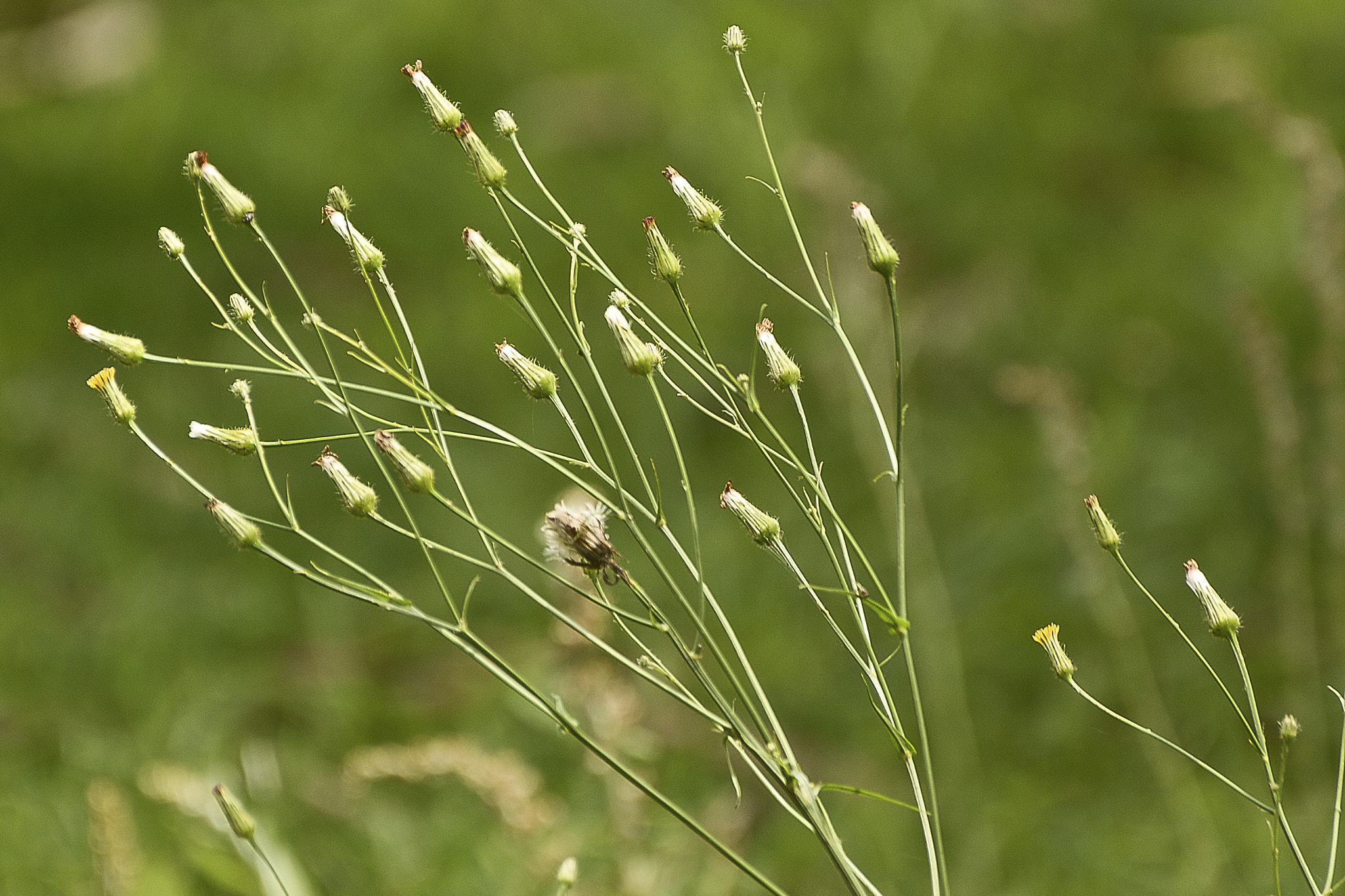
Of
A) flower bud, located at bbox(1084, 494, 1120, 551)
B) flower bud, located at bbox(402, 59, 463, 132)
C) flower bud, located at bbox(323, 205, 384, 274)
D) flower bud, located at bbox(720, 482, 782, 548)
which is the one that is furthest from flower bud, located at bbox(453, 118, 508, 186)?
flower bud, located at bbox(1084, 494, 1120, 551)

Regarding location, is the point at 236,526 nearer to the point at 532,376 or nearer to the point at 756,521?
the point at 532,376

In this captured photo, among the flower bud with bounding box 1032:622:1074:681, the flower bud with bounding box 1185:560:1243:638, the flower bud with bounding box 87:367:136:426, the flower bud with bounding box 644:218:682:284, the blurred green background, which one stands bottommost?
the blurred green background

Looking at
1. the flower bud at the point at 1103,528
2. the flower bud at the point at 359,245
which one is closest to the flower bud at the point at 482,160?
the flower bud at the point at 359,245

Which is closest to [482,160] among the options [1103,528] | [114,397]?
[114,397]

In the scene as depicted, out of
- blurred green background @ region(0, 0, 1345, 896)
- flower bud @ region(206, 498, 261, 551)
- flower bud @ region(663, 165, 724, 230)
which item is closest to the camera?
flower bud @ region(206, 498, 261, 551)

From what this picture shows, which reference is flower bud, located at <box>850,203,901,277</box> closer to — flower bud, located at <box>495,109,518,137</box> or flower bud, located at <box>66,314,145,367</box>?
flower bud, located at <box>495,109,518,137</box>

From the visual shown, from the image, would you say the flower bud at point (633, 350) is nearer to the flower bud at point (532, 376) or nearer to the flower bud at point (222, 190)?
the flower bud at point (532, 376)
